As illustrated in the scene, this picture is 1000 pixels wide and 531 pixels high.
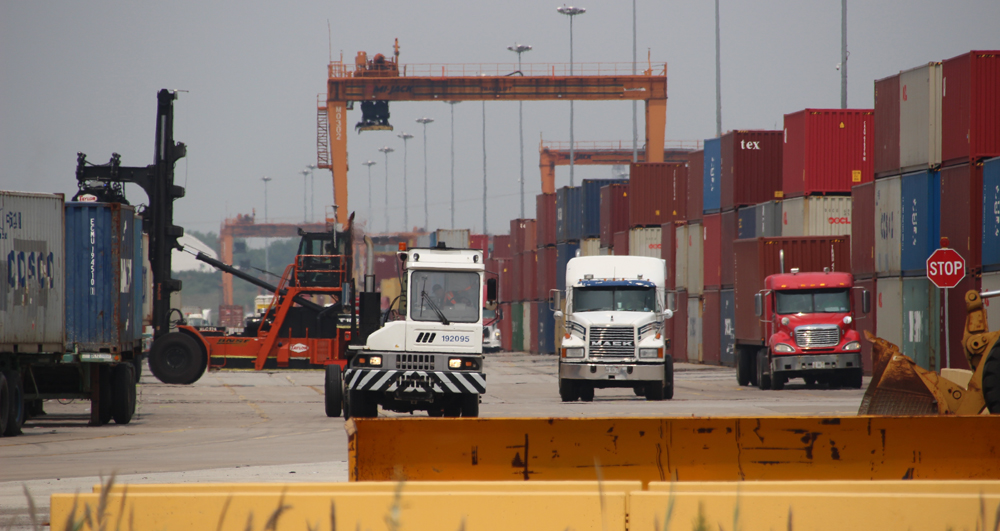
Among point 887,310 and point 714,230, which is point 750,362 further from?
point 714,230

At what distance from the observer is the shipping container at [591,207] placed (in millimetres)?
54500

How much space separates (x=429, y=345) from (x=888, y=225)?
51.2 ft

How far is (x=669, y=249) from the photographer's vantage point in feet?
149

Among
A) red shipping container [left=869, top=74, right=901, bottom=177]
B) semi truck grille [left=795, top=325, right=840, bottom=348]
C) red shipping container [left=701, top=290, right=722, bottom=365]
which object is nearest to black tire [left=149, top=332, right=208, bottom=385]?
semi truck grille [left=795, top=325, right=840, bottom=348]

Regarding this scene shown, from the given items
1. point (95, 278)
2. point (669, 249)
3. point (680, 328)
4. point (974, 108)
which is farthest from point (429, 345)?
point (669, 249)

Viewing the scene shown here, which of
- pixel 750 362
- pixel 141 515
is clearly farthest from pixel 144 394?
pixel 141 515

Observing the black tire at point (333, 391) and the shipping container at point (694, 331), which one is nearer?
the black tire at point (333, 391)

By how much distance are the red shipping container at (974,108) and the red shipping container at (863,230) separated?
169 inches

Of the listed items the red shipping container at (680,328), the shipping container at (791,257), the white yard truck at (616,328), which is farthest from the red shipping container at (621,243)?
the white yard truck at (616,328)

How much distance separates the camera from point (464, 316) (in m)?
17.2

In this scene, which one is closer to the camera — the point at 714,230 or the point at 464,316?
the point at 464,316

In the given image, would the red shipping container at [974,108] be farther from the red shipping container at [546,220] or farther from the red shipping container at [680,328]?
the red shipping container at [546,220]

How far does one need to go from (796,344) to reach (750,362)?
318cm

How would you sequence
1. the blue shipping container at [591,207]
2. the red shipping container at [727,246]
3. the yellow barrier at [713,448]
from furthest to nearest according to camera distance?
the blue shipping container at [591,207]
the red shipping container at [727,246]
the yellow barrier at [713,448]
